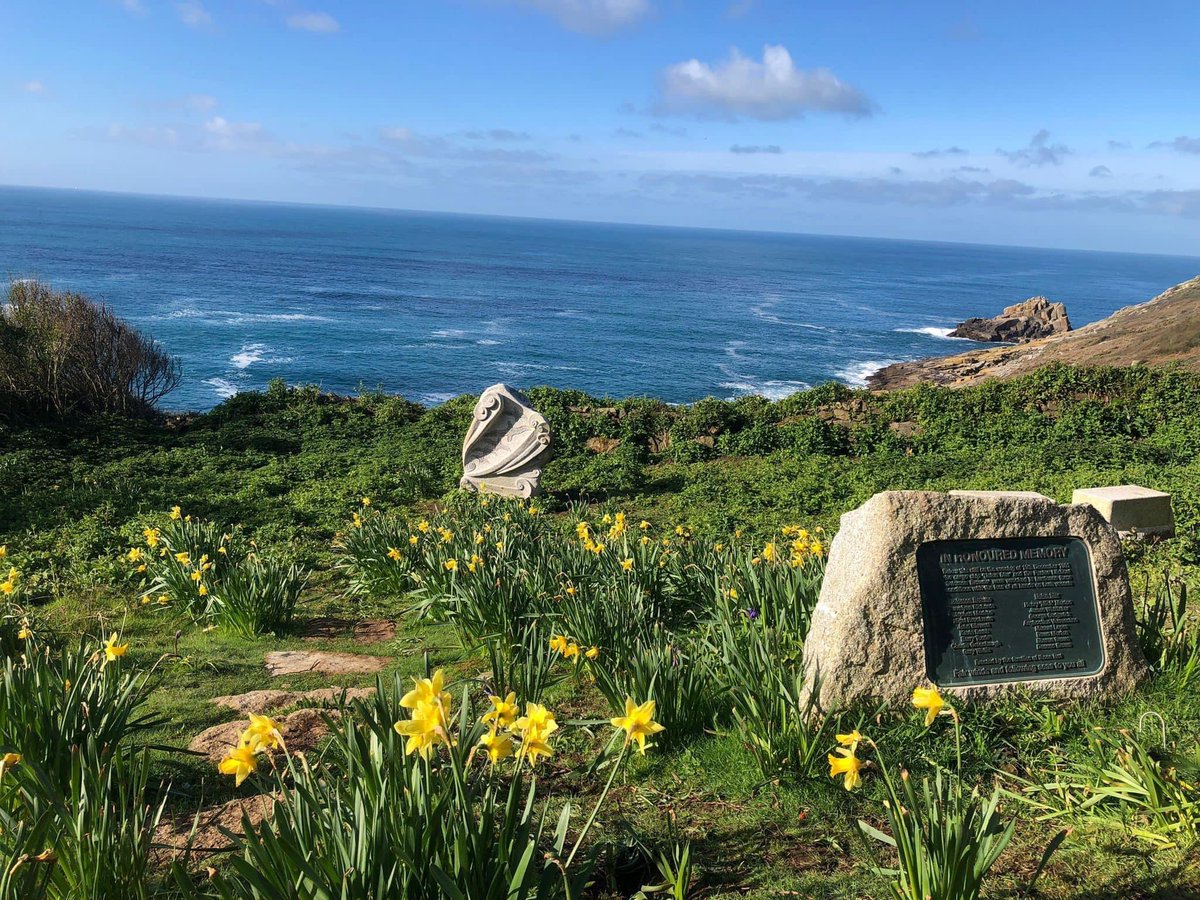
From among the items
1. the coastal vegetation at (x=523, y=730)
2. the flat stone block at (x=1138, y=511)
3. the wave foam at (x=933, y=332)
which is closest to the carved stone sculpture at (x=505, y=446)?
the coastal vegetation at (x=523, y=730)

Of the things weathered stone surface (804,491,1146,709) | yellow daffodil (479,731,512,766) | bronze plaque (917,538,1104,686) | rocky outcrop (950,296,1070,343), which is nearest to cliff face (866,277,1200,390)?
rocky outcrop (950,296,1070,343)

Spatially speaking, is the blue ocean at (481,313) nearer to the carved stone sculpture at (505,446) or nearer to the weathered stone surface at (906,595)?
the carved stone sculpture at (505,446)

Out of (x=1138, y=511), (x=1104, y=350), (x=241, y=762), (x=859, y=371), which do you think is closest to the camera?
(x=241, y=762)

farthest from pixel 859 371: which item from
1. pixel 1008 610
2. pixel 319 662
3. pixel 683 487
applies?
pixel 319 662

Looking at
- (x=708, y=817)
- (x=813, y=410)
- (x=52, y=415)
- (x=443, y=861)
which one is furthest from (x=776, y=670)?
(x=52, y=415)

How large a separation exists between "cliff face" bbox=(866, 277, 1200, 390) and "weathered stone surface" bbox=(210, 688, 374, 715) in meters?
22.8

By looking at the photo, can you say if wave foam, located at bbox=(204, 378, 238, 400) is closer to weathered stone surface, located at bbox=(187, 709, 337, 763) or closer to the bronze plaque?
weathered stone surface, located at bbox=(187, 709, 337, 763)

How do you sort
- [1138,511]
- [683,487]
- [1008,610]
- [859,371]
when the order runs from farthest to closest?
[859,371], [683,487], [1138,511], [1008,610]

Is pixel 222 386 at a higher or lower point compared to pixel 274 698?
lower

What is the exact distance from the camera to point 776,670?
3.72 meters

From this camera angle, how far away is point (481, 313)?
62.1 m

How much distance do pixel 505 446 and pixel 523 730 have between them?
9.92 metres

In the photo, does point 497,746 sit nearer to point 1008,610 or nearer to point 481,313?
point 1008,610

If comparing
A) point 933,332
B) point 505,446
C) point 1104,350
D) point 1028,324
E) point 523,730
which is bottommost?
point 505,446
